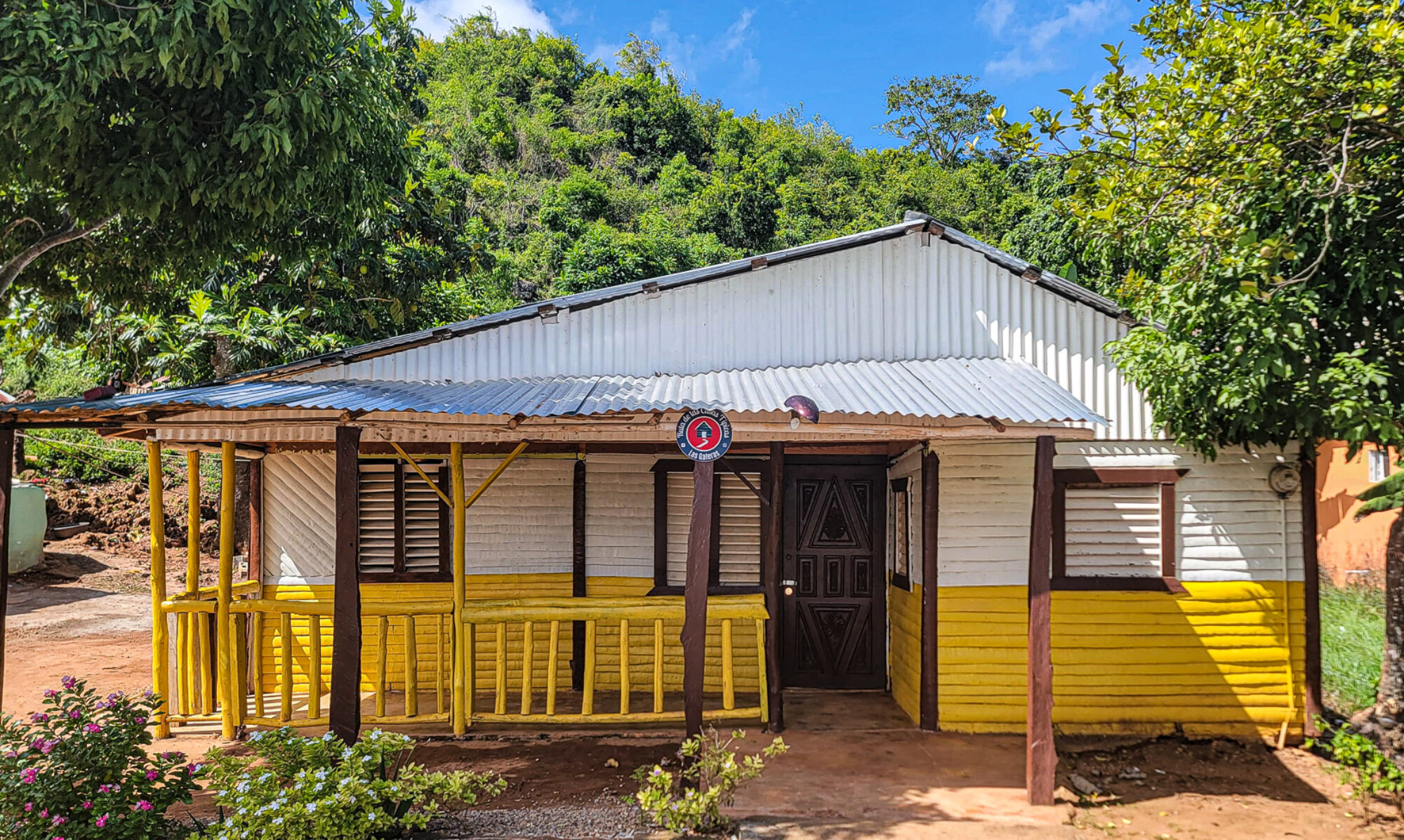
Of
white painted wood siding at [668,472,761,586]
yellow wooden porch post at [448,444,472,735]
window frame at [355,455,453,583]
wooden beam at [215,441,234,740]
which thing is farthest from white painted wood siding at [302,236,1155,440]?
wooden beam at [215,441,234,740]

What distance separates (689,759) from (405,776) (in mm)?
2058

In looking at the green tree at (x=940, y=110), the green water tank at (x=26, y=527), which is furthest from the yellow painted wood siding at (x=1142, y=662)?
the green tree at (x=940, y=110)

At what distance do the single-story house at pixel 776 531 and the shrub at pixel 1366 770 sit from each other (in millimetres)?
892

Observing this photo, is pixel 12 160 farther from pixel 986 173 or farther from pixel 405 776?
pixel 986 173

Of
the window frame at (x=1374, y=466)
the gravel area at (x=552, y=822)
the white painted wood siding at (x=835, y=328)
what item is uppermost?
the white painted wood siding at (x=835, y=328)

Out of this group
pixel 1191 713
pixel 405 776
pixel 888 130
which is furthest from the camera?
pixel 888 130

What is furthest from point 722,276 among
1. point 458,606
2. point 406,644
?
point 406,644

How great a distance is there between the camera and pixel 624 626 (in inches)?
292

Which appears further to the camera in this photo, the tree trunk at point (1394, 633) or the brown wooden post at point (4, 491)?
the tree trunk at point (1394, 633)

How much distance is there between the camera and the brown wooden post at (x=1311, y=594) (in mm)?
7711

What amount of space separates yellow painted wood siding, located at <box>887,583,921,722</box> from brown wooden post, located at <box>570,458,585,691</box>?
3088 mm

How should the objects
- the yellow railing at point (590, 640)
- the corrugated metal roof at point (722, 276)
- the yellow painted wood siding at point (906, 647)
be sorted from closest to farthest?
1. the yellow railing at point (590, 640)
2. the corrugated metal roof at point (722, 276)
3. the yellow painted wood siding at point (906, 647)

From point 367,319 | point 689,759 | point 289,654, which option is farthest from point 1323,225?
point 367,319

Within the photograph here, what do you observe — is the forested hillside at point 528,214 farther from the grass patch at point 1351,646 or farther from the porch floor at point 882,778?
the grass patch at point 1351,646
